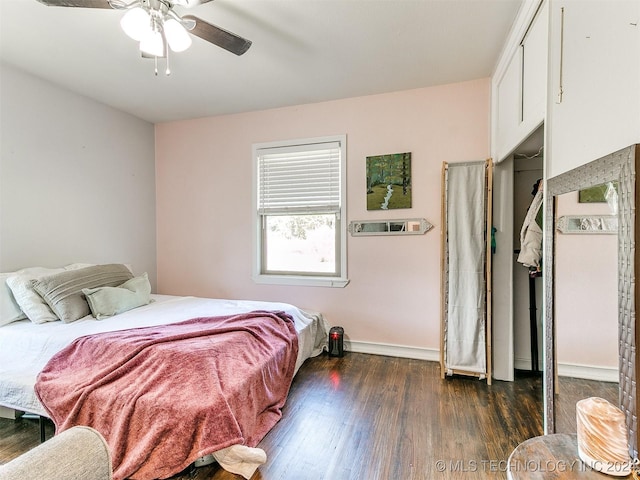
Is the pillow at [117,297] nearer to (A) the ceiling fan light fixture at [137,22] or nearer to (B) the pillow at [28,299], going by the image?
(B) the pillow at [28,299]

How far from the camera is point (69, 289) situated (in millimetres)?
2412

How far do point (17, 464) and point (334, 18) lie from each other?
2.49 metres

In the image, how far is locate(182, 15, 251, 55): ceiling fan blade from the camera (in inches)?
65.9

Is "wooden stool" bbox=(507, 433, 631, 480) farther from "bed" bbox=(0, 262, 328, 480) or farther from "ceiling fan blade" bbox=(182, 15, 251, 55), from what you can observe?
"ceiling fan blade" bbox=(182, 15, 251, 55)

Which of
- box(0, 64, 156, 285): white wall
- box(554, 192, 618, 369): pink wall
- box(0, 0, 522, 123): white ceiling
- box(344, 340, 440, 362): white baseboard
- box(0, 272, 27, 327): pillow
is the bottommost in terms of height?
box(344, 340, 440, 362): white baseboard

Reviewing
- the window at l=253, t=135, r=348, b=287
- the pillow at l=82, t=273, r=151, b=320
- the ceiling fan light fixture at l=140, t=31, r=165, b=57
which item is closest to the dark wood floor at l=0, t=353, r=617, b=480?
the pillow at l=82, t=273, r=151, b=320

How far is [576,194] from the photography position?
1236 millimetres

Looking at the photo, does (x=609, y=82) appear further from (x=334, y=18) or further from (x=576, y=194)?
(x=334, y=18)

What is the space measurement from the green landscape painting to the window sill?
33.5 inches

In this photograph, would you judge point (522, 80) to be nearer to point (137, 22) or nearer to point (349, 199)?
point (349, 199)

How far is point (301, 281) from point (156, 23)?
2.49 metres

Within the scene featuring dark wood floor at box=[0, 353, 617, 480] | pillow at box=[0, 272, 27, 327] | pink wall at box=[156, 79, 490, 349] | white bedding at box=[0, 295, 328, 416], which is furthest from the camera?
pink wall at box=[156, 79, 490, 349]

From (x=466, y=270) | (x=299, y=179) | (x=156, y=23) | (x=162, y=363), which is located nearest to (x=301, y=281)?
(x=299, y=179)

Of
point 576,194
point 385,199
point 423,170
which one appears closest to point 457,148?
point 423,170
